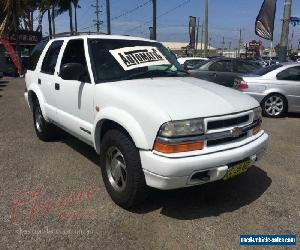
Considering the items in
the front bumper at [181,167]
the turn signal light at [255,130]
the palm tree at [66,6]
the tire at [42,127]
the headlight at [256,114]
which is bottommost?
the tire at [42,127]

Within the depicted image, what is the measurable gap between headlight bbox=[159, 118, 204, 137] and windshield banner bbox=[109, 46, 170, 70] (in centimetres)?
146

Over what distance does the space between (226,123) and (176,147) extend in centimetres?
66

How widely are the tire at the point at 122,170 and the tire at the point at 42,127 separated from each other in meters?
2.66

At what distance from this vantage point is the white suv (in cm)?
375

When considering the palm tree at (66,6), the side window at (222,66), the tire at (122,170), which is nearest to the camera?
the tire at (122,170)

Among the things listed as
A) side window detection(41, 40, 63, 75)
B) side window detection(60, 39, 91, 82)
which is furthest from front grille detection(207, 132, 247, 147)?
side window detection(41, 40, 63, 75)

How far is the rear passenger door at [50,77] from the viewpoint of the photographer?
A: 6.11 m

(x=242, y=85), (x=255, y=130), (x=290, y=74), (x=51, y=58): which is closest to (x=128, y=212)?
(x=255, y=130)

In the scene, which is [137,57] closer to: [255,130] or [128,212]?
[255,130]

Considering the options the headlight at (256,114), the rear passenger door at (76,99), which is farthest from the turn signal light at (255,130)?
the rear passenger door at (76,99)

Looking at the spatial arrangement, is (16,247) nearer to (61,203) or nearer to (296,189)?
(61,203)

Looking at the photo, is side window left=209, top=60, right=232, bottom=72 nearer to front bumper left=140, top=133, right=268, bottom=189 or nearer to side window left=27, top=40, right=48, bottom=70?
side window left=27, top=40, right=48, bottom=70

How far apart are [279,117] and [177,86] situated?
6.48 metres

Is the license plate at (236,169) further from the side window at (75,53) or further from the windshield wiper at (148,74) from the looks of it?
the side window at (75,53)
